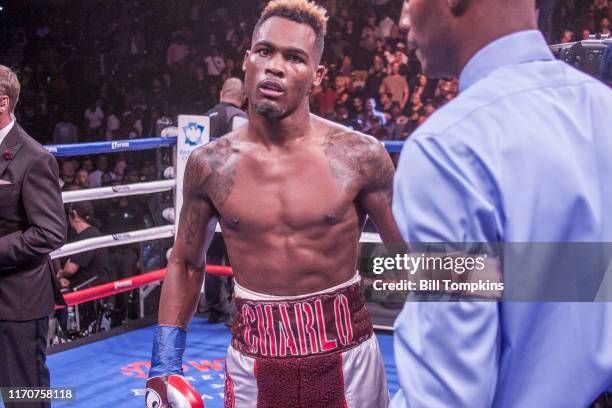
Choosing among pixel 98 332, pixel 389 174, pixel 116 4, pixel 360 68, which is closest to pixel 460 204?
pixel 389 174

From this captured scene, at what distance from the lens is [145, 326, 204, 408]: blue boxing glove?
66.2 inches

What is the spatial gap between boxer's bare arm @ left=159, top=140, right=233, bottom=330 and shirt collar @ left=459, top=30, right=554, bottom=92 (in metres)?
1.14

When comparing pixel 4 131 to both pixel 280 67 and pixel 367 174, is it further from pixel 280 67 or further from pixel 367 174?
pixel 367 174

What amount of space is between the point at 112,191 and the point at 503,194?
3281 mm

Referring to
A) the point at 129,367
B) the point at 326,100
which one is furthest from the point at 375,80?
the point at 129,367

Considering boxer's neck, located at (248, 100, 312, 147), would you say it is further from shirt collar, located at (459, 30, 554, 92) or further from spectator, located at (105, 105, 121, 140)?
spectator, located at (105, 105, 121, 140)

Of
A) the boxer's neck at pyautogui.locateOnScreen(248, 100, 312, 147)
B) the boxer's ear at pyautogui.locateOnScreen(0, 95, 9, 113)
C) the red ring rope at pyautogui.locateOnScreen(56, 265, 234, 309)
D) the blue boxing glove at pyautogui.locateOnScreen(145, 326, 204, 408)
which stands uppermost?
the boxer's neck at pyautogui.locateOnScreen(248, 100, 312, 147)

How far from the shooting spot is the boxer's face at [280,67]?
6.13ft

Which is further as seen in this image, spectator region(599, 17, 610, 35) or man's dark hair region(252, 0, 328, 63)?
spectator region(599, 17, 610, 35)

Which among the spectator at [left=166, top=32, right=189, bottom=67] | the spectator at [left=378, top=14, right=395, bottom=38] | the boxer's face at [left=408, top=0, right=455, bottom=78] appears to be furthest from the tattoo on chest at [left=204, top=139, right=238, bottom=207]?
the spectator at [left=166, top=32, right=189, bottom=67]

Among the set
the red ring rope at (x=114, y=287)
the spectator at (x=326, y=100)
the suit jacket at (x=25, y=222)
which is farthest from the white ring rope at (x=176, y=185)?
the spectator at (x=326, y=100)

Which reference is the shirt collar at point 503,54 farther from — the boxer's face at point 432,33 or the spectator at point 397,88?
the spectator at point 397,88

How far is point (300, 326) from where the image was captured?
180cm

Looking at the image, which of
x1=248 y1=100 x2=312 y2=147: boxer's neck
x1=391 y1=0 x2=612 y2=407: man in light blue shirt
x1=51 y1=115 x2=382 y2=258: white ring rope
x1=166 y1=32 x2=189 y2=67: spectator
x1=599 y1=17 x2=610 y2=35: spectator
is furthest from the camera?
x1=166 y1=32 x2=189 y2=67: spectator
